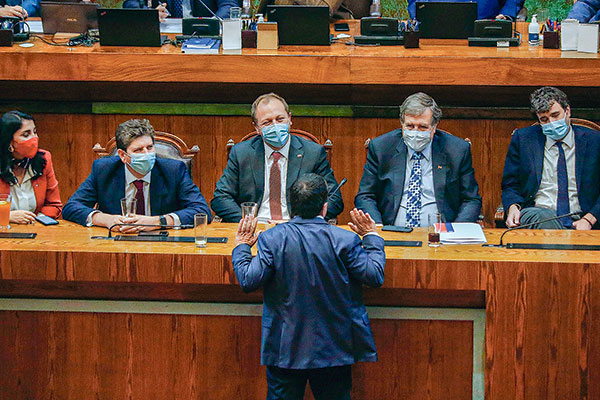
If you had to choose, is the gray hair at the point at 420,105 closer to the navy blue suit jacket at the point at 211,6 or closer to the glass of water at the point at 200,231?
the glass of water at the point at 200,231

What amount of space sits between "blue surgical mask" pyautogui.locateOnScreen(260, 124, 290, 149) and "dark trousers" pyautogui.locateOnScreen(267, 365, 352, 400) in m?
1.42

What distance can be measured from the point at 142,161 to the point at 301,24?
1487 millimetres

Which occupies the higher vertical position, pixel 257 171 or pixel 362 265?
pixel 257 171

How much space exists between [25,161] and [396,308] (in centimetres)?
192

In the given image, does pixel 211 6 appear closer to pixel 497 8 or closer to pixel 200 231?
pixel 497 8

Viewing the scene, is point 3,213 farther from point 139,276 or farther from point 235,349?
point 235,349

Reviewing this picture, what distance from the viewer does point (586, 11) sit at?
507 centimetres

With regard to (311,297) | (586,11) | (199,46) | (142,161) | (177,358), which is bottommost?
(177,358)

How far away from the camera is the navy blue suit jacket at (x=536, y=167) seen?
13.1 feet

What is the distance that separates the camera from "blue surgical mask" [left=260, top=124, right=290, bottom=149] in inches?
149

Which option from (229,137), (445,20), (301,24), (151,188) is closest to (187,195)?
(151,188)

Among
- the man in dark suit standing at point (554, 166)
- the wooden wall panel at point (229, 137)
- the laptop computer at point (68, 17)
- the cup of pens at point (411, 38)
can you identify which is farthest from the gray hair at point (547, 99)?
the laptop computer at point (68, 17)

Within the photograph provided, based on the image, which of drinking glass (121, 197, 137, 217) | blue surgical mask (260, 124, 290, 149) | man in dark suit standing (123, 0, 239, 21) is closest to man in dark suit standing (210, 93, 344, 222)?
blue surgical mask (260, 124, 290, 149)

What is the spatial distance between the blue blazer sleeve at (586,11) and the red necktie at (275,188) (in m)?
2.28
